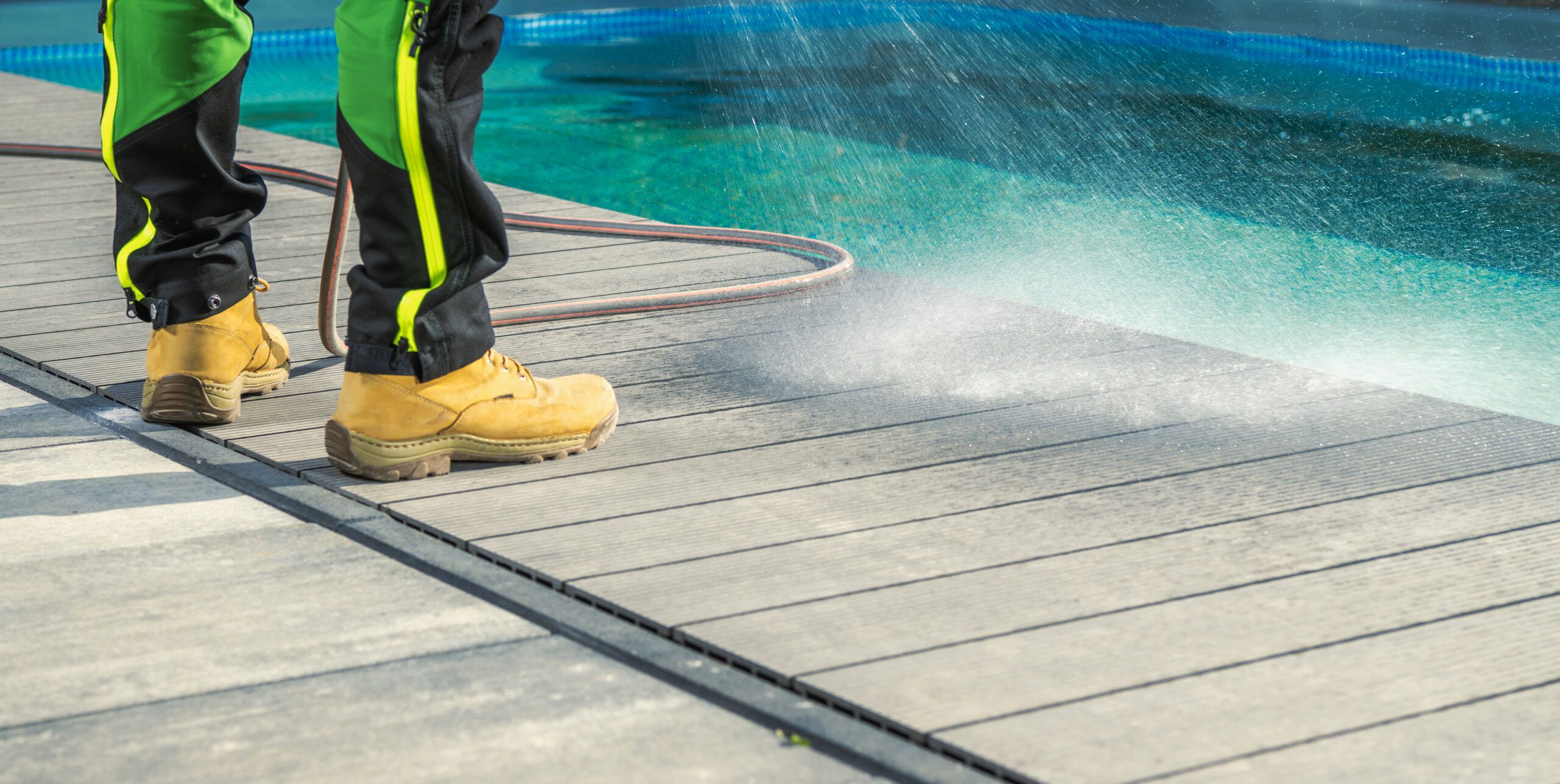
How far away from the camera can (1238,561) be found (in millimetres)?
1440

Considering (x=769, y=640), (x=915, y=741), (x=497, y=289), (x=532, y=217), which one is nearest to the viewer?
(x=915, y=741)

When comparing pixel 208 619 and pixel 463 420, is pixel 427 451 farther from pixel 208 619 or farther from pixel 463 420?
pixel 208 619

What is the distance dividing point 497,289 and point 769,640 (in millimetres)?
1513

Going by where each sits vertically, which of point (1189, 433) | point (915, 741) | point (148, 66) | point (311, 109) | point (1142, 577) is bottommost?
point (915, 741)

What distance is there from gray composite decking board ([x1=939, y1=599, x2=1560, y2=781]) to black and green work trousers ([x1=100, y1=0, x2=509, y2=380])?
80 cm

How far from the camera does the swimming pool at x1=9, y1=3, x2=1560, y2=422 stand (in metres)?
3.17

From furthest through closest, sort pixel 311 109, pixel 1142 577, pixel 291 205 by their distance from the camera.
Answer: pixel 311 109 < pixel 291 205 < pixel 1142 577

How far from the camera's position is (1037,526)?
1542 mm

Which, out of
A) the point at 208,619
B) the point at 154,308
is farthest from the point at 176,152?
the point at 208,619

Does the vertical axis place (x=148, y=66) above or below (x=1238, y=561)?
above

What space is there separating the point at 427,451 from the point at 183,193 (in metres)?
0.46

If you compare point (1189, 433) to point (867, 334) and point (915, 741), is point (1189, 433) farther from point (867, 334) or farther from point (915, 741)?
point (915, 741)

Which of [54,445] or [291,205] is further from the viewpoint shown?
[291,205]

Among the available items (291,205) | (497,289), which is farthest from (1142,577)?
(291,205)
